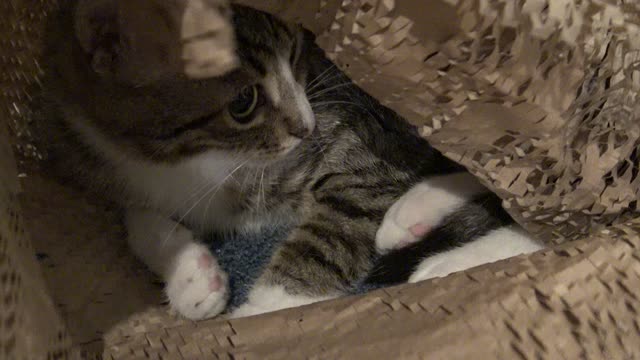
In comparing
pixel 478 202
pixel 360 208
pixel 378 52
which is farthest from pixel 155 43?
pixel 478 202

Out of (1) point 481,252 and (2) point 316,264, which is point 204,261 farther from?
(1) point 481,252

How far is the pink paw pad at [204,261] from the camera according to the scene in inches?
42.1

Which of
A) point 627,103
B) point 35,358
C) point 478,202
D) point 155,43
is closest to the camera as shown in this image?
point 35,358

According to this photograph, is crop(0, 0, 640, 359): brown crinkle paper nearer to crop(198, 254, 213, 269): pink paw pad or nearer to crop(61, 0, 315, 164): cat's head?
crop(61, 0, 315, 164): cat's head

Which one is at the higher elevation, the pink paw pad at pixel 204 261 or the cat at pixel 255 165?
the cat at pixel 255 165

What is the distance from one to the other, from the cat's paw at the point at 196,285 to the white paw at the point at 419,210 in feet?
0.93

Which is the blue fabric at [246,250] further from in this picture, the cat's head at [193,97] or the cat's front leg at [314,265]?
the cat's head at [193,97]

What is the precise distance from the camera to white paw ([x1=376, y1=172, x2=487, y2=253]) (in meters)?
1.06

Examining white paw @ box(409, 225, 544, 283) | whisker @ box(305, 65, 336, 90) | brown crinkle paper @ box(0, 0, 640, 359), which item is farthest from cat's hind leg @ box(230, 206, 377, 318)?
brown crinkle paper @ box(0, 0, 640, 359)

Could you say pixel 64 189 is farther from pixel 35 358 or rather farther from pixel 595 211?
pixel 595 211

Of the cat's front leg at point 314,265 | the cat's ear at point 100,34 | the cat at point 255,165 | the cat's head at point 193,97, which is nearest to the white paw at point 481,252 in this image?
the cat at point 255,165

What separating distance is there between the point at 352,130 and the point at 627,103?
21.4 inches

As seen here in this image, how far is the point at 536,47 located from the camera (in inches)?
23.2

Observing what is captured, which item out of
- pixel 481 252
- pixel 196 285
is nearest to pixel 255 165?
pixel 196 285
